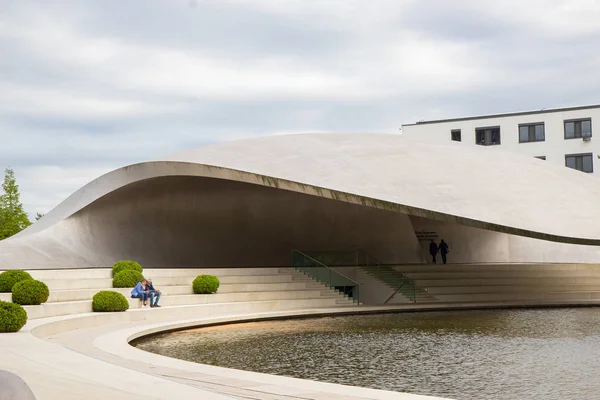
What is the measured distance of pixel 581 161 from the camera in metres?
43.6

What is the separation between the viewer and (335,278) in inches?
842

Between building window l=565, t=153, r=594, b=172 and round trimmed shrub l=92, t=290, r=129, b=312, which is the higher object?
building window l=565, t=153, r=594, b=172

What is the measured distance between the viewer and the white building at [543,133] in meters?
43.0

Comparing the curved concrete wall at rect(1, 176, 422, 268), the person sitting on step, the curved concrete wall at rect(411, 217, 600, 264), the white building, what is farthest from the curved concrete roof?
the white building

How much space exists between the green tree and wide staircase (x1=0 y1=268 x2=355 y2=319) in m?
29.7

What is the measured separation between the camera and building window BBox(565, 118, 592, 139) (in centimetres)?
4303

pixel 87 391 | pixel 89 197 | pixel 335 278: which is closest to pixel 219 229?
pixel 89 197

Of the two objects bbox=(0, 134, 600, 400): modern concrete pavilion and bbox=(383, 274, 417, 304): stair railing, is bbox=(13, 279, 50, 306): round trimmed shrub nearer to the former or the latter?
bbox=(0, 134, 600, 400): modern concrete pavilion

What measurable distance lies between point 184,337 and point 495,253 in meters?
22.4

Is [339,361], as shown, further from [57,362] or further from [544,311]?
[544,311]

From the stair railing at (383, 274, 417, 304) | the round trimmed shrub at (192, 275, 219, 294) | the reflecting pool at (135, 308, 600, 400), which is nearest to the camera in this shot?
the reflecting pool at (135, 308, 600, 400)

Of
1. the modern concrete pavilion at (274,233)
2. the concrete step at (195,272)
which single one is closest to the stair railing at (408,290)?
the modern concrete pavilion at (274,233)

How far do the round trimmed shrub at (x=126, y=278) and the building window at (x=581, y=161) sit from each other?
105 feet

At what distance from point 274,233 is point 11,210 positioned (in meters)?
26.3
